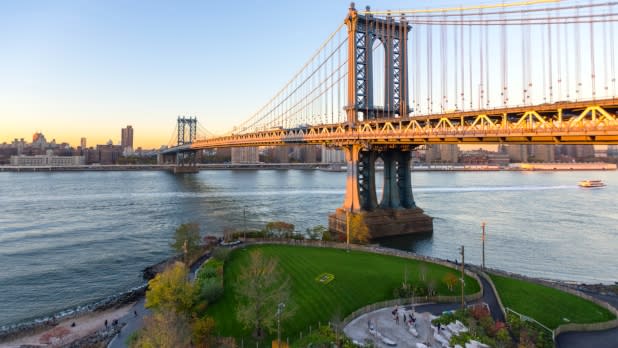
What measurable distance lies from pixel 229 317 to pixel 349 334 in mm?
6072

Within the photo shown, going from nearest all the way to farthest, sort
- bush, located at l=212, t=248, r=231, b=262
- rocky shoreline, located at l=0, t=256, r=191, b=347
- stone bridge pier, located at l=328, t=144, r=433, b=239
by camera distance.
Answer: rocky shoreline, located at l=0, t=256, r=191, b=347, bush, located at l=212, t=248, r=231, b=262, stone bridge pier, located at l=328, t=144, r=433, b=239

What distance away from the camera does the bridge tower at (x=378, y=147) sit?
43844 mm

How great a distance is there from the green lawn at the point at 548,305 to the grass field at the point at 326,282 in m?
1.96

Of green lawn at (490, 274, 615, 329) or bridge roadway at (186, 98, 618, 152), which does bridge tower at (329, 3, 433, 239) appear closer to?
bridge roadway at (186, 98, 618, 152)

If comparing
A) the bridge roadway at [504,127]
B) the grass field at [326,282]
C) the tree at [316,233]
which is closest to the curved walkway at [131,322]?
the grass field at [326,282]

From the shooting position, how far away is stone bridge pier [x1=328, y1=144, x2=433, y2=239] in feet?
142

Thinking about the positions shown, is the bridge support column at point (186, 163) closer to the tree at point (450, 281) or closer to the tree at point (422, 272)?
the tree at point (422, 272)

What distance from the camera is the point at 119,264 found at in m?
33.6

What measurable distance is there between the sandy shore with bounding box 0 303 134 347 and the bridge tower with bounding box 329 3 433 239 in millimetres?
24580

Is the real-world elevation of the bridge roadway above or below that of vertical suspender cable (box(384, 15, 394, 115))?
below

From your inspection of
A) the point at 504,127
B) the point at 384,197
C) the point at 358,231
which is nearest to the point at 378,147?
the point at 384,197

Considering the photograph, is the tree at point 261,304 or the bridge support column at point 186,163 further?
the bridge support column at point 186,163

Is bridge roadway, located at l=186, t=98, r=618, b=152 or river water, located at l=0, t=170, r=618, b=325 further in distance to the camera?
river water, located at l=0, t=170, r=618, b=325

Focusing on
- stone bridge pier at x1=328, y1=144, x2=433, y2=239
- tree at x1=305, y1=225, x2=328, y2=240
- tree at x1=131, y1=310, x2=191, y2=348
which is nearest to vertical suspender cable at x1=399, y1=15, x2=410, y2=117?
stone bridge pier at x1=328, y1=144, x2=433, y2=239
